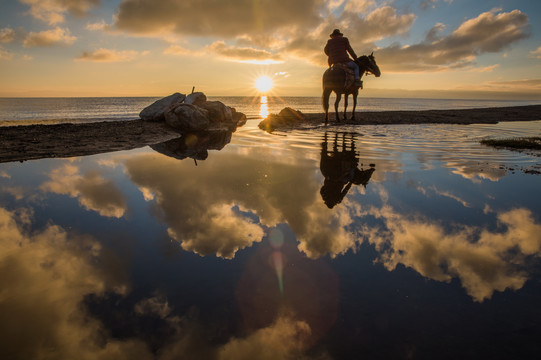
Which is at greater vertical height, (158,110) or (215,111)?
(215,111)

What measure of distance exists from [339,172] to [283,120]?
11.4 m

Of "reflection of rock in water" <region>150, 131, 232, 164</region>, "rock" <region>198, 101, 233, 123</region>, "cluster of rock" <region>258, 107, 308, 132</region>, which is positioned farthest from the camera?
"rock" <region>198, 101, 233, 123</region>

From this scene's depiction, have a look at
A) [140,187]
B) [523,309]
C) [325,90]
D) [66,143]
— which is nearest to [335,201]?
[523,309]

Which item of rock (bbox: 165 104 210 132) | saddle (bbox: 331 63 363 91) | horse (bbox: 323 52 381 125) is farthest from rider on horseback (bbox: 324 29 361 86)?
rock (bbox: 165 104 210 132)

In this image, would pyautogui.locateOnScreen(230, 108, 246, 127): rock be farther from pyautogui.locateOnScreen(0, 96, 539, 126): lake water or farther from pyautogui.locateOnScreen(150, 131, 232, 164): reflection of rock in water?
pyautogui.locateOnScreen(150, 131, 232, 164): reflection of rock in water

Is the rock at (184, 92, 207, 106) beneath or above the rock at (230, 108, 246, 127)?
above

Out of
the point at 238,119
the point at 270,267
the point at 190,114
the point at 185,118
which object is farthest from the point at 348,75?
the point at 270,267

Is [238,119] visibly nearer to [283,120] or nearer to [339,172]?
[283,120]

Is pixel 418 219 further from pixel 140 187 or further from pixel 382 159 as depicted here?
pixel 140 187

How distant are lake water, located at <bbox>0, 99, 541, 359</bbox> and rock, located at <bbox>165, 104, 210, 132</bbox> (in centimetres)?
836

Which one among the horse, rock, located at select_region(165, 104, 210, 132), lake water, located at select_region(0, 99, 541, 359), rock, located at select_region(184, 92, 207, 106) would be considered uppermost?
the horse

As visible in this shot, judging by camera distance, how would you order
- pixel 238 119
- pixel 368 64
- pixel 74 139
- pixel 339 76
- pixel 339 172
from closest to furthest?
pixel 339 172, pixel 74 139, pixel 339 76, pixel 368 64, pixel 238 119

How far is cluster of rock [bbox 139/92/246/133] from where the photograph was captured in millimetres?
13648

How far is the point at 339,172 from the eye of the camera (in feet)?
20.0
